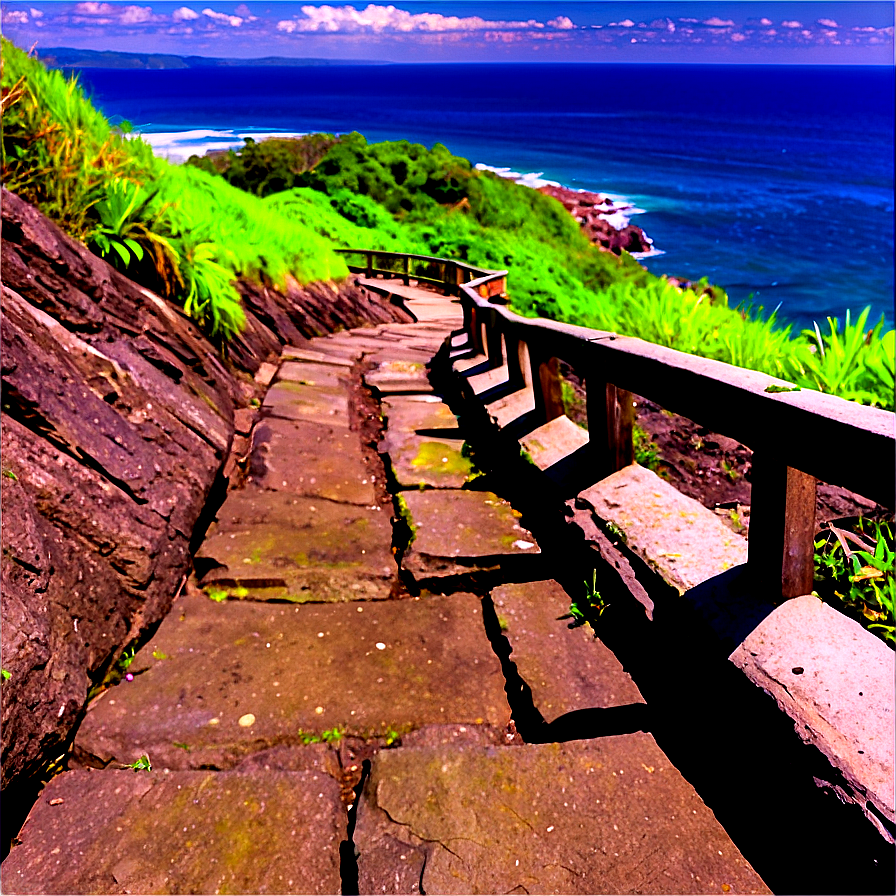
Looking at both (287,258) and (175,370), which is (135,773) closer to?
(175,370)

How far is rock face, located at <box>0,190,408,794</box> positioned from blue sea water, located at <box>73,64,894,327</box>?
14.9 feet

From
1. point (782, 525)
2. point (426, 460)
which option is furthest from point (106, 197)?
point (782, 525)

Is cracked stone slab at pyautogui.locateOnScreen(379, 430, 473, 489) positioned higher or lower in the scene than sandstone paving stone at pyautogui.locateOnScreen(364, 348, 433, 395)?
higher

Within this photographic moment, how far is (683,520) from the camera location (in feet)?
9.38

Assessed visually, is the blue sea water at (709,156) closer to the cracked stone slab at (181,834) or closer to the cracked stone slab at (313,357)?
the cracked stone slab at (313,357)

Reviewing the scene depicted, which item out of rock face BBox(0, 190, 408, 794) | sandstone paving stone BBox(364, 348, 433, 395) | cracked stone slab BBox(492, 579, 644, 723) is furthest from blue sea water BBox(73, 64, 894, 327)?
cracked stone slab BBox(492, 579, 644, 723)

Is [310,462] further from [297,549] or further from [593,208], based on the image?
[593,208]

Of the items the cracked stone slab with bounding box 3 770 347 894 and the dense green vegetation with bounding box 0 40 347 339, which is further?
the dense green vegetation with bounding box 0 40 347 339

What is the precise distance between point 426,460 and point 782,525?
2.81 meters

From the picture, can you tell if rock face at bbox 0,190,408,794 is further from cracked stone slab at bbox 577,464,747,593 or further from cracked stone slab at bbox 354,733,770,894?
cracked stone slab at bbox 577,464,747,593

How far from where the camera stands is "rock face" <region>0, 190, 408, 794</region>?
212cm

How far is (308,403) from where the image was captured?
18.4 ft

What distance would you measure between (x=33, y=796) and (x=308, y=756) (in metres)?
0.77

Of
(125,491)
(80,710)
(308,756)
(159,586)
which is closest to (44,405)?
(125,491)
